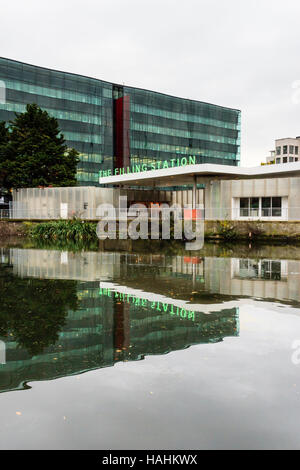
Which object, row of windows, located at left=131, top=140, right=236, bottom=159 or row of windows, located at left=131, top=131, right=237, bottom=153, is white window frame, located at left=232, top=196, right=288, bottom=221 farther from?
row of windows, located at left=131, top=131, right=237, bottom=153

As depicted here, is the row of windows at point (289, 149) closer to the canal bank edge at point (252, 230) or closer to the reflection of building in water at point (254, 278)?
the canal bank edge at point (252, 230)

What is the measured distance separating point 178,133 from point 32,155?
69.5 metres

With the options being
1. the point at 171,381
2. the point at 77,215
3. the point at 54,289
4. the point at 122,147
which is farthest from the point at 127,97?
the point at 171,381

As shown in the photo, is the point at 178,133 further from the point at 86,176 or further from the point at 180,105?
the point at 86,176

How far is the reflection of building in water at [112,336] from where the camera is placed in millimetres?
5863

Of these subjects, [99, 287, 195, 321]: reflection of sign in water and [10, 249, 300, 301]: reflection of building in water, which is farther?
[10, 249, 300, 301]: reflection of building in water

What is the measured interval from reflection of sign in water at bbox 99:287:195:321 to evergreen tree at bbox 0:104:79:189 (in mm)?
39940

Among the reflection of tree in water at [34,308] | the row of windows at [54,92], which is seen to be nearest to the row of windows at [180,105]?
the row of windows at [54,92]

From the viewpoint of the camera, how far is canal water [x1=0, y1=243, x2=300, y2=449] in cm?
414

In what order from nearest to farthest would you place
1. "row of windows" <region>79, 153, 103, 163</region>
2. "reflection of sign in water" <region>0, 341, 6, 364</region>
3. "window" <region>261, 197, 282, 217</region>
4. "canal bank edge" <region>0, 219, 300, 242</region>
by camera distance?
→ "reflection of sign in water" <region>0, 341, 6, 364</region> < "canal bank edge" <region>0, 219, 300, 242</region> < "window" <region>261, 197, 282, 217</region> < "row of windows" <region>79, 153, 103, 163</region>

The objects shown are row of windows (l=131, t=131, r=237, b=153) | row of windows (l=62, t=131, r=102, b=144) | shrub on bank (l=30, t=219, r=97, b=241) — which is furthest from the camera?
row of windows (l=131, t=131, r=237, b=153)

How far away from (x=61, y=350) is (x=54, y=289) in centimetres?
548

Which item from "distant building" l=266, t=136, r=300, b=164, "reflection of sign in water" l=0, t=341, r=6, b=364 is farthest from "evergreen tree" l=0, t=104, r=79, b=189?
"distant building" l=266, t=136, r=300, b=164

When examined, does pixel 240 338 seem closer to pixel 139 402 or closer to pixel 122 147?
pixel 139 402
